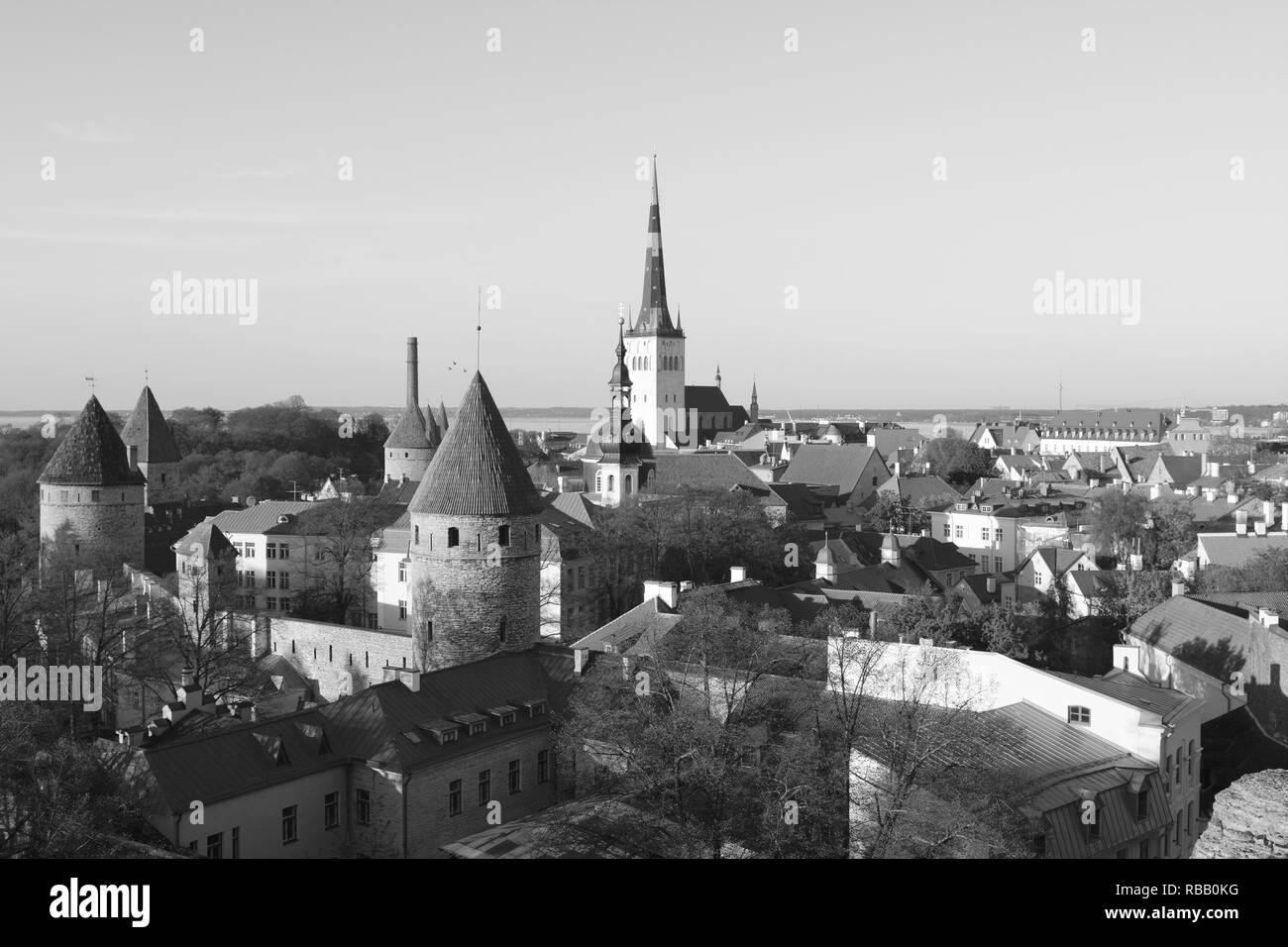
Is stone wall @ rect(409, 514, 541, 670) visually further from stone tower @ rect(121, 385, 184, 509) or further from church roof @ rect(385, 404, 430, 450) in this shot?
stone tower @ rect(121, 385, 184, 509)

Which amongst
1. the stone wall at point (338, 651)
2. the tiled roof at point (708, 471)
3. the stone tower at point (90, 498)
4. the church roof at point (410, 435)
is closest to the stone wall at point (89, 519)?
the stone tower at point (90, 498)

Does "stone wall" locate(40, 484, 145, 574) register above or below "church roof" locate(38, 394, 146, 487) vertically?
below

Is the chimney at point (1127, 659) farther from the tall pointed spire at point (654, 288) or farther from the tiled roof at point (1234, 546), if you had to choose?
the tall pointed spire at point (654, 288)

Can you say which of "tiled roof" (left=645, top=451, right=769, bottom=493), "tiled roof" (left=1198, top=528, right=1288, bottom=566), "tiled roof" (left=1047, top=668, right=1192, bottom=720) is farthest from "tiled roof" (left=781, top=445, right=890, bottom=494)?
"tiled roof" (left=1047, top=668, right=1192, bottom=720)

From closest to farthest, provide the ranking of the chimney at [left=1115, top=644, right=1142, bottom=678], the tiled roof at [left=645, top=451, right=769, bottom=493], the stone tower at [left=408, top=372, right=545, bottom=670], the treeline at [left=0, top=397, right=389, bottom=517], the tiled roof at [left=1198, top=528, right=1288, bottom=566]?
the chimney at [left=1115, top=644, right=1142, bottom=678], the stone tower at [left=408, top=372, right=545, bottom=670], the tiled roof at [left=1198, top=528, right=1288, bottom=566], the treeline at [left=0, top=397, right=389, bottom=517], the tiled roof at [left=645, top=451, right=769, bottom=493]

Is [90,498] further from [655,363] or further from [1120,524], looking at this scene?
[655,363]

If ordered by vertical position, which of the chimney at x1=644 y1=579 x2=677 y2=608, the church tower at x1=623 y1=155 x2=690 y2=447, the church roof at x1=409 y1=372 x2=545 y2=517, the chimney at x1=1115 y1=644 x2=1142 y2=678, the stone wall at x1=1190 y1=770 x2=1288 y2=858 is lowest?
the chimney at x1=1115 y1=644 x2=1142 y2=678

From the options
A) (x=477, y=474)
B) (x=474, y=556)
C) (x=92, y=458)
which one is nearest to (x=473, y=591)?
(x=474, y=556)
